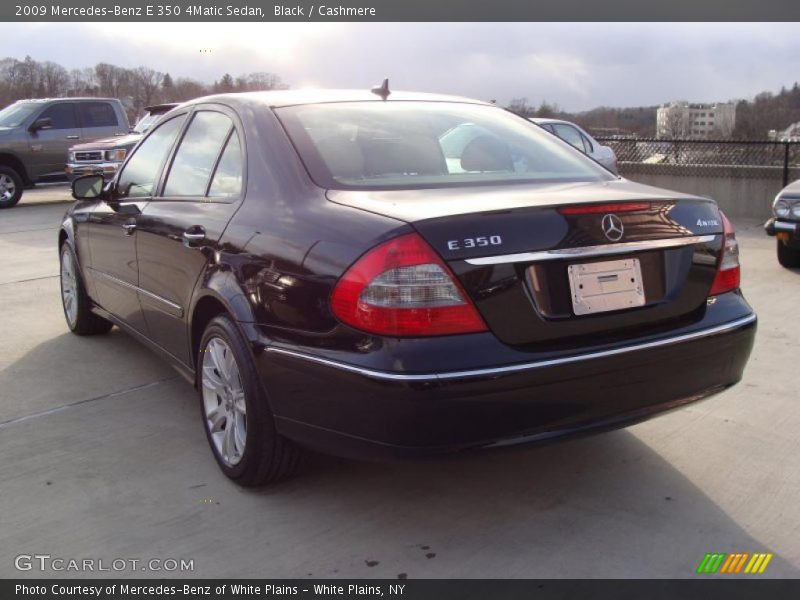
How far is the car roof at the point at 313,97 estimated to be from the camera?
3.54 meters

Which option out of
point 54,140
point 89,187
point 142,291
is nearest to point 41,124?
point 54,140

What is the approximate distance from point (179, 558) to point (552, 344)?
4.90 feet

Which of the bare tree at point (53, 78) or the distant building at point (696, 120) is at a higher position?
the bare tree at point (53, 78)

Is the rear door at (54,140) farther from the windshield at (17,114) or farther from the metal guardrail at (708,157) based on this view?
the metal guardrail at (708,157)

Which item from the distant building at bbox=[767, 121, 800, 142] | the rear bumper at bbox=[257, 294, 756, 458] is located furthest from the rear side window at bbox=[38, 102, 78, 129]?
the rear bumper at bbox=[257, 294, 756, 458]

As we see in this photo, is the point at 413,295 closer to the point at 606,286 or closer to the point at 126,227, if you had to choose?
the point at 606,286

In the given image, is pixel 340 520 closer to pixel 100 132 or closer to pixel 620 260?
pixel 620 260

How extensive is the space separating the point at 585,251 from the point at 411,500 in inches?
48.3

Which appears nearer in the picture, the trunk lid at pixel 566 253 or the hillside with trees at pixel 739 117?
the trunk lid at pixel 566 253

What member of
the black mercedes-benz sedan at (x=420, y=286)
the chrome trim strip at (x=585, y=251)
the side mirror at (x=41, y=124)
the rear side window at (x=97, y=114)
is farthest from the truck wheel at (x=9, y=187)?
the chrome trim strip at (x=585, y=251)

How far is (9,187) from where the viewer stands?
49.4 ft

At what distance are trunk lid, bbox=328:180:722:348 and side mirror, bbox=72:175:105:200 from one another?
2534 mm
